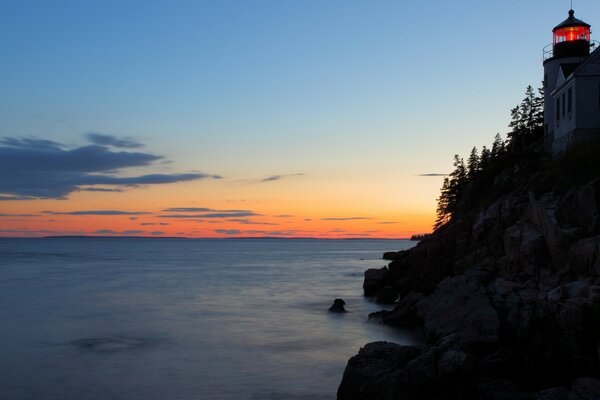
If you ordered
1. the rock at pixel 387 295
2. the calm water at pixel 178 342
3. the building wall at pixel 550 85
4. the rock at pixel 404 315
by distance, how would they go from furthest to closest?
1. the rock at pixel 387 295
2. the building wall at pixel 550 85
3. the rock at pixel 404 315
4. the calm water at pixel 178 342

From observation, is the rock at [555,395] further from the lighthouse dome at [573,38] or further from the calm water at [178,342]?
the lighthouse dome at [573,38]

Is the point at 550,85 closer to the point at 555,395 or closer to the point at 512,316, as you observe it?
the point at 512,316

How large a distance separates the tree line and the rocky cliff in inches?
330

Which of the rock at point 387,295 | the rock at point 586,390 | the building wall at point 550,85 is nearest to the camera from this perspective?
the rock at point 586,390

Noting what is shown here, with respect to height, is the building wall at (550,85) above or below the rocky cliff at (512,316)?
above

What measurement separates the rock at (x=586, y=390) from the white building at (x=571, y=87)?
1766cm

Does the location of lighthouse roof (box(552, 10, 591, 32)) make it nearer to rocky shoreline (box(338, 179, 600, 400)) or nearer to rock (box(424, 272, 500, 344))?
rocky shoreline (box(338, 179, 600, 400))

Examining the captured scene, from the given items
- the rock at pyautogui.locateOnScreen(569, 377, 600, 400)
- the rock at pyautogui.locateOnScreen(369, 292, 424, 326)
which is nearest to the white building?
the rock at pyautogui.locateOnScreen(369, 292, 424, 326)

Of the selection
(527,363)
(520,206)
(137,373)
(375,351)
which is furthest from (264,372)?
(520,206)

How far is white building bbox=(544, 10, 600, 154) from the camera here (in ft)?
85.3

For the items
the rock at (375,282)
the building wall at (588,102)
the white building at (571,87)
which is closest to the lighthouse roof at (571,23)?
the white building at (571,87)

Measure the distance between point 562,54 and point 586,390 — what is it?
2659 cm

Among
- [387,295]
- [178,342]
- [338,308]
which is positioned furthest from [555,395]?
[387,295]

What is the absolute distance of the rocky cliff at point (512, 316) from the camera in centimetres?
1109
